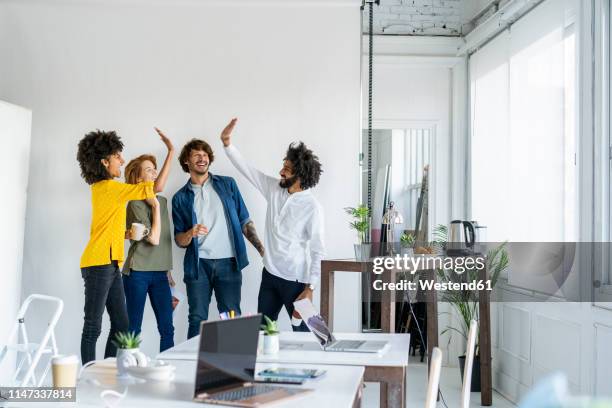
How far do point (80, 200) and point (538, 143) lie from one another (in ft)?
11.7

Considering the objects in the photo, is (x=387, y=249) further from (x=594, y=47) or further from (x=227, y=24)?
(x=227, y=24)

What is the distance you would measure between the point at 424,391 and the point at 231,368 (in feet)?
12.9

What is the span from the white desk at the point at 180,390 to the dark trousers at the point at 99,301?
2.07 meters

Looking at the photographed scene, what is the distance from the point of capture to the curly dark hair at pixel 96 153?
4.80 metres

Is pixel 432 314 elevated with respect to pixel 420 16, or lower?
lower

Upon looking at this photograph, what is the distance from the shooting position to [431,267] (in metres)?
5.14

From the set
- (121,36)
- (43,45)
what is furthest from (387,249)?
(43,45)

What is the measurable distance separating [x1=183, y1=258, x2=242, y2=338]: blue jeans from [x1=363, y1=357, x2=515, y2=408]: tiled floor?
1246 millimetres

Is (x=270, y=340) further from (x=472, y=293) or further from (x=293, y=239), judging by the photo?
(x=472, y=293)

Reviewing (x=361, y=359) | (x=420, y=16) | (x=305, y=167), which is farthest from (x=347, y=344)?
(x=420, y=16)

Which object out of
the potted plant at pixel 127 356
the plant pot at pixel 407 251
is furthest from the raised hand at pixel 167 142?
the potted plant at pixel 127 356

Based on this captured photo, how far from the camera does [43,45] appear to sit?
588cm

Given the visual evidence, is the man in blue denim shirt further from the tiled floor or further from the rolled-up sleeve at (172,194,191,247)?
the tiled floor

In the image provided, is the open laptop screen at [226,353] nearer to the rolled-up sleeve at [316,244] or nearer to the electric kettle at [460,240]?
the rolled-up sleeve at [316,244]
